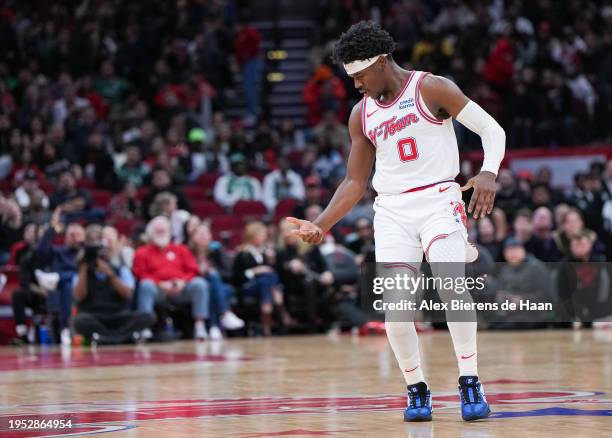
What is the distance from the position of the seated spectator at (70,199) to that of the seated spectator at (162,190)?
2.54ft

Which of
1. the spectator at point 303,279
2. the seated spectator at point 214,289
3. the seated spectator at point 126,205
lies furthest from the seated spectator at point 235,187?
the seated spectator at point 214,289

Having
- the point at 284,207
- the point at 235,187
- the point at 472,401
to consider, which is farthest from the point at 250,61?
the point at 472,401

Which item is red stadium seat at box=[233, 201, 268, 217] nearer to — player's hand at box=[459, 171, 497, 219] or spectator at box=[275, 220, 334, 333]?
spectator at box=[275, 220, 334, 333]

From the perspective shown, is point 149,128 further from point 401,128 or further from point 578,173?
point 401,128

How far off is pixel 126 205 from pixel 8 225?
1872 mm

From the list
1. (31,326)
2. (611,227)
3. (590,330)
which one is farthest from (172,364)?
(611,227)

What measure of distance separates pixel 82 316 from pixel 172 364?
133 inches

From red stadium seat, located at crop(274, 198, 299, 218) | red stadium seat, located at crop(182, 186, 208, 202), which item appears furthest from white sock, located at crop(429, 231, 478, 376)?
red stadium seat, located at crop(182, 186, 208, 202)

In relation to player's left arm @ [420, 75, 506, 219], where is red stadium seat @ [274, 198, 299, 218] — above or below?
above

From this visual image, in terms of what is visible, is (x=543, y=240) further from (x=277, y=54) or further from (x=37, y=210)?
(x=277, y=54)

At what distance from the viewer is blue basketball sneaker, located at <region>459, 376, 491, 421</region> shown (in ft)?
19.8

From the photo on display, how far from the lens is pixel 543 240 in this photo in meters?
16.3

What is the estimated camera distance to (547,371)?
9109 millimetres

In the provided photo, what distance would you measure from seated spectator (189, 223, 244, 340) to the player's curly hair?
357 inches
